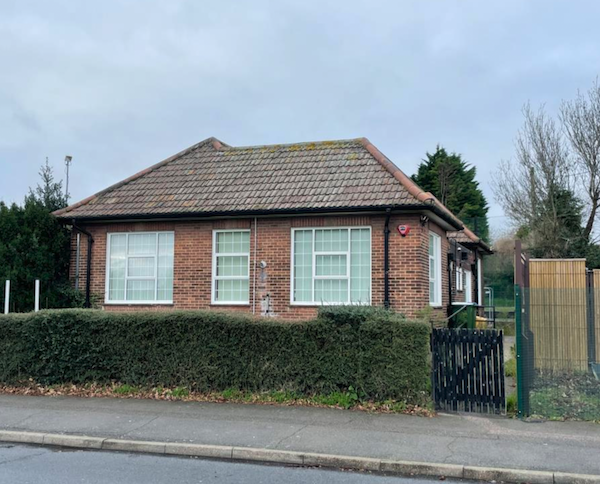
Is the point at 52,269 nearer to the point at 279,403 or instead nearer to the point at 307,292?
the point at 307,292

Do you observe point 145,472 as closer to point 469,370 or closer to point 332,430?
point 332,430

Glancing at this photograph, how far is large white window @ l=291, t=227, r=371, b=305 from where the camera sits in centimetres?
1364

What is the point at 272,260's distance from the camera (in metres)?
14.1

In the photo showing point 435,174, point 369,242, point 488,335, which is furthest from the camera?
point 435,174

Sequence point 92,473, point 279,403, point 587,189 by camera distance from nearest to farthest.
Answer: point 92,473 < point 279,403 < point 587,189

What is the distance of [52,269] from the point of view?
594 inches

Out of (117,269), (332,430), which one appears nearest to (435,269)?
(332,430)

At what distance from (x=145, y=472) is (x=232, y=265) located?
814cm

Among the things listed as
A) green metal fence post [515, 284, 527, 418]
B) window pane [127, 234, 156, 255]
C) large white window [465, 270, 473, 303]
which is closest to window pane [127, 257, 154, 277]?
window pane [127, 234, 156, 255]

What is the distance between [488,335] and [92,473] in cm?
589

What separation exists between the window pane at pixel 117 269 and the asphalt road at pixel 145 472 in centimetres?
797

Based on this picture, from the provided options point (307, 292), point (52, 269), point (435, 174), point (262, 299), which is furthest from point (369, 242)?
point (435, 174)

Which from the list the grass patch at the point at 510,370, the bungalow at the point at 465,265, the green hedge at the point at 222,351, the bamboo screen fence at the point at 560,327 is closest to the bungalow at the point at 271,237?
the bungalow at the point at 465,265

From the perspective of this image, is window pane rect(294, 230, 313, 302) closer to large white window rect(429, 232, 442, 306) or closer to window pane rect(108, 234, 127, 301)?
large white window rect(429, 232, 442, 306)
